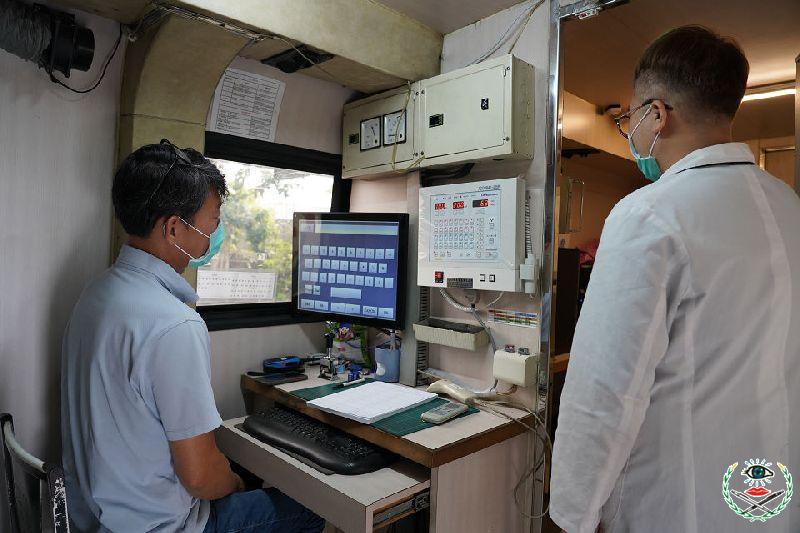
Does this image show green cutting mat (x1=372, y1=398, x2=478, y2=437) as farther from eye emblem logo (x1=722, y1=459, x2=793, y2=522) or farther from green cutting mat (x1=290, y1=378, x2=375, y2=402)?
eye emblem logo (x1=722, y1=459, x2=793, y2=522)

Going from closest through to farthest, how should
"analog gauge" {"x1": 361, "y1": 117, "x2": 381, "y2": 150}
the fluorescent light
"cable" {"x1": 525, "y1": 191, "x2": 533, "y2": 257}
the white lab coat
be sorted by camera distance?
1. the white lab coat
2. "cable" {"x1": 525, "y1": 191, "x2": 533, "y2": 257}
3. "analog gauge" {"x1": 361, "y1": 117, "x2": 381, "y2": 150}
4. the fluorescent light

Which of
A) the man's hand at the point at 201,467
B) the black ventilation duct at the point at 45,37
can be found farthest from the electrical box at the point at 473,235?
the black ventilation duct at the point at 45,37

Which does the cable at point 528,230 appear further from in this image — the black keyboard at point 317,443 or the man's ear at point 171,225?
the man's ear at point 171,225

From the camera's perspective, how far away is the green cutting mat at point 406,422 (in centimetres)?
154

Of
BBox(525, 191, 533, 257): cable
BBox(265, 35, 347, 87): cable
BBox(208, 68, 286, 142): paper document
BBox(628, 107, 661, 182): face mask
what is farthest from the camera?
BBox(208, 68, 286, 142): paper document

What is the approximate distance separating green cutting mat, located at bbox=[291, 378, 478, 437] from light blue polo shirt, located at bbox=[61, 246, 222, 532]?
0.55m

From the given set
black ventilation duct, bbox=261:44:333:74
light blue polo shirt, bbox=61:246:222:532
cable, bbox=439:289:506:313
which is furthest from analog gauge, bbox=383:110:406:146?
light blue polo shirt, bbox=61:246:222:532

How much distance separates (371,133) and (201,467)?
5.14 ft

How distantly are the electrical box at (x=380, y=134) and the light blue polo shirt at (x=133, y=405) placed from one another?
120cm

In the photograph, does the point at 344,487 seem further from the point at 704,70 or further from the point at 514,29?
the point at 514,29

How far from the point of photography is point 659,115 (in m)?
1.11

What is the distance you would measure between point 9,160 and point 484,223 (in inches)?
63.4

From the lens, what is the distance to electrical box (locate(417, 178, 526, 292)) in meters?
1.82

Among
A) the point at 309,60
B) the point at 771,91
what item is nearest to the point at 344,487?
the point at 309,60
